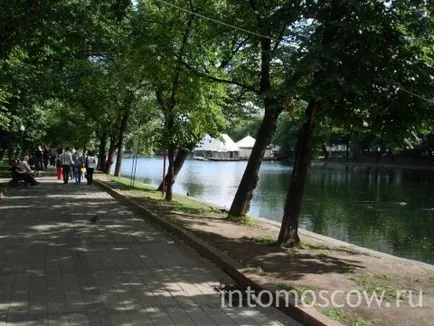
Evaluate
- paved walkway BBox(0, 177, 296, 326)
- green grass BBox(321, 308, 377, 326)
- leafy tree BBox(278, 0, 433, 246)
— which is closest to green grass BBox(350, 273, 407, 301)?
green grass BBox(321, 308, 377, 326)

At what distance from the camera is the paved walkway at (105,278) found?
5.96 metres

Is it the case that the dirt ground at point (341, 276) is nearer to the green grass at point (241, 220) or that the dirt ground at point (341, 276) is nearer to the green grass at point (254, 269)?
the green grass at point (254, 269)

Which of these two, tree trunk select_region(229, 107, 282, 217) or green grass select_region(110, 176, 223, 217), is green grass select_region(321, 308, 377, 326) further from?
tree trunk select_region(229, 107, 282, 217)

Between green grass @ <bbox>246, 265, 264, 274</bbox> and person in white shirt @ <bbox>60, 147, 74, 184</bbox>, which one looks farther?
person in white shirt @ <bbox>60, 147, 74, 184</bbox>

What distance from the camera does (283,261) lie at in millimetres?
8703

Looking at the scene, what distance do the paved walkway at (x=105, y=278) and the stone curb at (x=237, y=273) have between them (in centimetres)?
12

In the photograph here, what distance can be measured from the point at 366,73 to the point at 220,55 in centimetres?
989

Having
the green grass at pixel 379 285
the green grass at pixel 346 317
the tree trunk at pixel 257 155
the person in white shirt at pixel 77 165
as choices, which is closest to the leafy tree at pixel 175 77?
the tree trunk at pixel 257 155

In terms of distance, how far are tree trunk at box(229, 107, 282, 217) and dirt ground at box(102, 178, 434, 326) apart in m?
3.74

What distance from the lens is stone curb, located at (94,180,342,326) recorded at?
583cm

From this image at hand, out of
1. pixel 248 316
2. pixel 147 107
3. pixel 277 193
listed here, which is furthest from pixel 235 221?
pixel 277 193

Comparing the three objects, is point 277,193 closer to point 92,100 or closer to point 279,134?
point 92,100

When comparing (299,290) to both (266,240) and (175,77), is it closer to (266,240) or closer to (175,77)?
(266,240)

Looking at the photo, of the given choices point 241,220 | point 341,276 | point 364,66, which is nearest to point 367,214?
point 241,220
